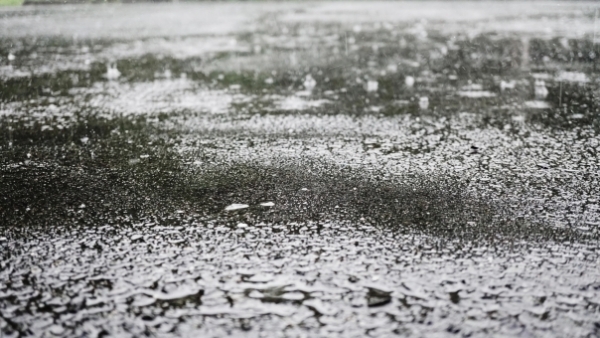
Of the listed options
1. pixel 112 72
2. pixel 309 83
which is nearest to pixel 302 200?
pixel 309 83

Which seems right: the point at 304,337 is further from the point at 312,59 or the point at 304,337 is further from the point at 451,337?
the point at 312,59

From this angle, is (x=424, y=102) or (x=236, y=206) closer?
(x=236, y=206)

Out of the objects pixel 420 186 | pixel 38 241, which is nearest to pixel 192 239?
pixel 38 241

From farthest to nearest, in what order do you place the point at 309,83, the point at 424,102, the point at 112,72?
the point at 112,72 < the point at 309,83 < the point at 424,102

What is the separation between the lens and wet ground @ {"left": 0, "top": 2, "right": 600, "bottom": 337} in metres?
2.19

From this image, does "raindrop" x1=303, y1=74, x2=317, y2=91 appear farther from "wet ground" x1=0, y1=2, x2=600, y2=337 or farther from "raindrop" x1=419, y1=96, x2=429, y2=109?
"raindrop" x1=419, y1=96, x2=429, y2=109

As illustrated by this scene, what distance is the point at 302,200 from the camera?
10.8 feet

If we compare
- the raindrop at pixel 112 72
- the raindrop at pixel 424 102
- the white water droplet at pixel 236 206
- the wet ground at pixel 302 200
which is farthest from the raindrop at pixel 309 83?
the white water droplet at pixel 236 206

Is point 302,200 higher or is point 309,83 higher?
point 309,83

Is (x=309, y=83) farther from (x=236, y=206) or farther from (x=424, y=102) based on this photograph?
(x=236, y=206)

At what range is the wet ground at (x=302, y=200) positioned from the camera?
7.20 feet

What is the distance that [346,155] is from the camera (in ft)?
13.5

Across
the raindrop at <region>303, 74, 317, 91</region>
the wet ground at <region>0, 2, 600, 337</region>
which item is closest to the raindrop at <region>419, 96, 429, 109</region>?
the wet ground at <region>0, 2, 600, 337</region>

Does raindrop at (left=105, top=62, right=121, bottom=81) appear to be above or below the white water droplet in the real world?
above
